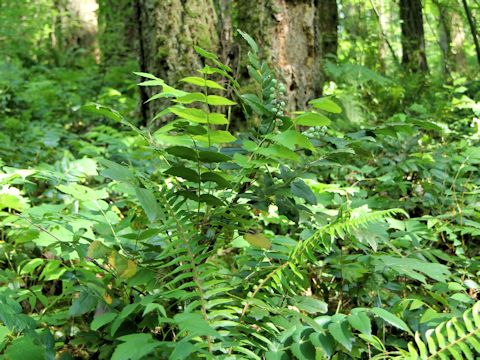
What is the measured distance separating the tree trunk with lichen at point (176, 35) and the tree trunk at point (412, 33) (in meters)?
3.92

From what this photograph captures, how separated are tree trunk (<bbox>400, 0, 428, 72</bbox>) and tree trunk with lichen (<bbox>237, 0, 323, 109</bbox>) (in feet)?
10.9

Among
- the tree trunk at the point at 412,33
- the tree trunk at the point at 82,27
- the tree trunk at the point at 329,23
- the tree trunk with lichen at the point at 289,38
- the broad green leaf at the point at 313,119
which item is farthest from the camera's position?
the tree trunk at the point at 82,27

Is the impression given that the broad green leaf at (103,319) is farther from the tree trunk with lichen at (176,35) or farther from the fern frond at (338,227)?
the tree trunk with lichen at (176,35)

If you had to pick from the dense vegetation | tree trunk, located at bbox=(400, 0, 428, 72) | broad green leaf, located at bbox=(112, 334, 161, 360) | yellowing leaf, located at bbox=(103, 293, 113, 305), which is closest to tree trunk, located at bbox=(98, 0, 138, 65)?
tree trunk, located at bbox=(400, 0, 428, 72)

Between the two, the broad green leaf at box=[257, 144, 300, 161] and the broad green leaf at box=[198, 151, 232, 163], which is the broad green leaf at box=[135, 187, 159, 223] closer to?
the broad green leaf at box=[198, 151, 232, 163]

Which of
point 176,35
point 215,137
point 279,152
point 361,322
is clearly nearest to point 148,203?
point 215,137

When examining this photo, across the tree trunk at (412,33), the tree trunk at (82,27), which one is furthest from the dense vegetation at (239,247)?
the tree trunk at (82,27)

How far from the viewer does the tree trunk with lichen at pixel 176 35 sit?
3539mm

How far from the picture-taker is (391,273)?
2035 mm

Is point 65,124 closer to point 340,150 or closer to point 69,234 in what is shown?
point 69,234

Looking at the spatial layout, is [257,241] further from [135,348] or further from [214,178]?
[135,348]

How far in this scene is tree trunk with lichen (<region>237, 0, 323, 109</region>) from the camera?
366 cm

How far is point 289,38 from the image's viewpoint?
12.2 feet

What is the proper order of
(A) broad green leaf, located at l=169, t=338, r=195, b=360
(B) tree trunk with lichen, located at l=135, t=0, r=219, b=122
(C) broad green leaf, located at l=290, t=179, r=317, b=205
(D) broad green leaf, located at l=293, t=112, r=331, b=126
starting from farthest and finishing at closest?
1. (B) tree trunk with lichen, located at l=135, t=0, r=219, b=122
2. (C) broad green leaf, located at l=290, t=179, r=317, b=205
3. (D) broad green leaf, located at l=293, t=112, r=331, b=126
4. (A) broad green leaf, located at l=169, t=338, r=195, b=360
